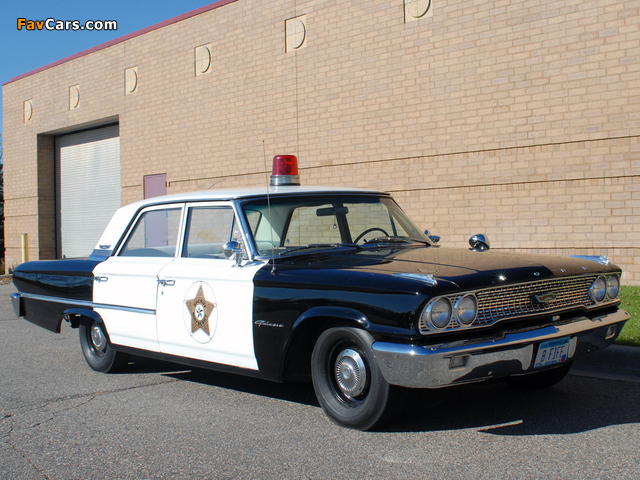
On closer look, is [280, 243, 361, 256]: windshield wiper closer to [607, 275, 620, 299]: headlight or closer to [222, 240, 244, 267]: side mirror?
[222, 240, 244, 267]: side mirror

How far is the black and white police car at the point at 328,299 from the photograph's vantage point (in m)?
3.78

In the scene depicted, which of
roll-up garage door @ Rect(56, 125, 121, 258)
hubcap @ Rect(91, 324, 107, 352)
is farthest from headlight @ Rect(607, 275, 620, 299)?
roll-up garage door @ Rect(56, 125, 121, 258)

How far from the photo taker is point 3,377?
6.02 metres

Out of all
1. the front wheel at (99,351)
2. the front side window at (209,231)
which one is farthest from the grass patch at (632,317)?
the front wheel at (99,351)

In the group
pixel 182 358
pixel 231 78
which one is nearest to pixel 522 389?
pixel 182 358

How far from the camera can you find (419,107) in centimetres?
1255

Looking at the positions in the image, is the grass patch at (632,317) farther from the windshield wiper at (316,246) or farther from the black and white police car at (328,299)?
the windshield wiper at (316,246)

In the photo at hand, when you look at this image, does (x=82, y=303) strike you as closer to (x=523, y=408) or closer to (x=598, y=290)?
(x=523, y=408)

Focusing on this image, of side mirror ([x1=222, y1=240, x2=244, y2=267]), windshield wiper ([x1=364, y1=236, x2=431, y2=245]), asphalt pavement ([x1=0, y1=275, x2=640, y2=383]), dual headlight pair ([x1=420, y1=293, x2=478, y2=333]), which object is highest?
windshield wiper ([x1=364, y1=236, x2=431, y2=245])

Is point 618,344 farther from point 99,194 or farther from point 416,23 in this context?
point 99,194

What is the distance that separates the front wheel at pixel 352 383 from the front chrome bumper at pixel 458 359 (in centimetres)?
18

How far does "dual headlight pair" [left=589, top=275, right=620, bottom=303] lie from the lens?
4.56 meters

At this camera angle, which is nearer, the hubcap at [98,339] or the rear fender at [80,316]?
the rear fender at [80,316]

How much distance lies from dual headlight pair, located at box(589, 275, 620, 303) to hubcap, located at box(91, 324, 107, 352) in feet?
13.3
